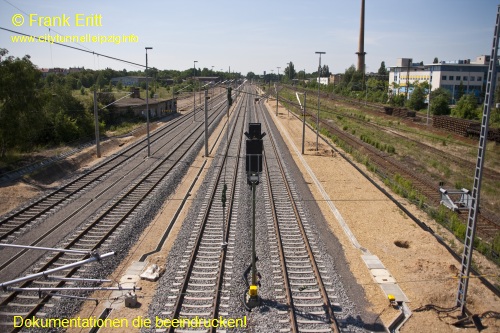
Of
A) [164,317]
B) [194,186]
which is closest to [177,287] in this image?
[164,317]

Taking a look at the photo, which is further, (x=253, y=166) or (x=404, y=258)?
(x=404, y=258)

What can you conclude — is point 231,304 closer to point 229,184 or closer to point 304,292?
point 304,292

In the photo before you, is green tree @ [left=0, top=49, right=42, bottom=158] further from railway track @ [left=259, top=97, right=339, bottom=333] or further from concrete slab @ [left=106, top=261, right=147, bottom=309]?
concrete slab @ [left=106, top=261, right=147, bottom=309]

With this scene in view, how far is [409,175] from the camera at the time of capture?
26.5m

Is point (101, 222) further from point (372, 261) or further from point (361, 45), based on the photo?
point (361, 45)

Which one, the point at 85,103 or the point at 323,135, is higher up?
the point at 85,103

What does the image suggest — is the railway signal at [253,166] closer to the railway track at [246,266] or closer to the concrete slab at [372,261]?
the railway track at [246,266]

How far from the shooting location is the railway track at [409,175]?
694 inches

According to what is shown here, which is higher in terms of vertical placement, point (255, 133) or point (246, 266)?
point (255, 133)

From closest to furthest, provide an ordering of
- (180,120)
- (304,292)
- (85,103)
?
(304,292) < (85,103) < (180,120)

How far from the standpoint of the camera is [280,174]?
25.8 metres

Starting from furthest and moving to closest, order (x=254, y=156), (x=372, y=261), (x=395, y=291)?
(x=372, y=261), (x=395, y=291), (x=254, y=156)

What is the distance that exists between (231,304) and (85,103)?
3933cm

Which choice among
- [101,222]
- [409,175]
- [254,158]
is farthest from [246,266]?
[409,175]
